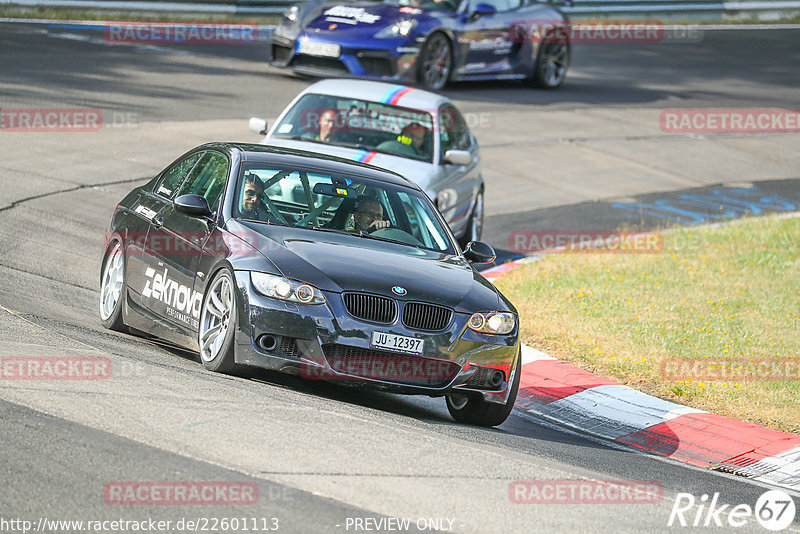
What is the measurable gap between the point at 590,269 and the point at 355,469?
8195mm

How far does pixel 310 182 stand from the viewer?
29.3ft

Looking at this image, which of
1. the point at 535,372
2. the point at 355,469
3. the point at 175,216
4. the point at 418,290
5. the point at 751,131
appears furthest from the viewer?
the point at 751,131

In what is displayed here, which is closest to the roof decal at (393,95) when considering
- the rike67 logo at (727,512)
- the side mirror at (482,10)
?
the rike67 logo at (727,512)

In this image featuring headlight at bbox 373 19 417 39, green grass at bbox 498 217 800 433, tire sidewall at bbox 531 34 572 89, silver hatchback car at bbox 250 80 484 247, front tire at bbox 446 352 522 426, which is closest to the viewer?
front tire at bbox 446 352 522 426

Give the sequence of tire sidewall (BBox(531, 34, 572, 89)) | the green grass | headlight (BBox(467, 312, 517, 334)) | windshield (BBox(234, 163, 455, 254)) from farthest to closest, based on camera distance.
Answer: tire sidewall (BBox(531, 34, 572, 89))
the green grass
windshield (BBox(234, 163, 455, 254))
headlight (BBox(467, 312, 517, 334))

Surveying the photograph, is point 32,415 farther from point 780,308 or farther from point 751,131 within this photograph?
point 751,131

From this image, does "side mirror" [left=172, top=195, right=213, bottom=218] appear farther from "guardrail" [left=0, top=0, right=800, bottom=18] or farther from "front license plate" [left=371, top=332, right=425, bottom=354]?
"guardrail" [left=0, top=0, right=800, bottom=18]

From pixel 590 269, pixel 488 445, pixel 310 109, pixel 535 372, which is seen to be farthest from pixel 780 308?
pixel 488 445

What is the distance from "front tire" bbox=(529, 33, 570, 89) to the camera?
77.2 feet

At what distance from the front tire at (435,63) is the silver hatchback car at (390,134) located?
6.39m

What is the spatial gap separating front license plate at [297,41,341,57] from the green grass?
612 cm

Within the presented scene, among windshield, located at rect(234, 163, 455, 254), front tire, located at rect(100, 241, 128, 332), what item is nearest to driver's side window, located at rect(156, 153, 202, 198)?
front tire, located at rect(100, 241, 128, 332)

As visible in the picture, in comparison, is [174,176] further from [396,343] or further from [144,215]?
[396,343]

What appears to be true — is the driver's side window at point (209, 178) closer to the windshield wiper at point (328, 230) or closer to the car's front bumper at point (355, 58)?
the windshield wiper at point (328, 230)
